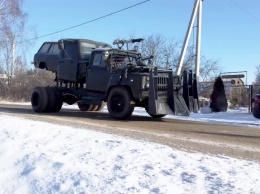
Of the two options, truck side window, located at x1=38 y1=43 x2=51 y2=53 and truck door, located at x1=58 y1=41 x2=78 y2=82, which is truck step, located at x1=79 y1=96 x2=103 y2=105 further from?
truck side window, located at x1=38 y1=43 x2=51 y2=53

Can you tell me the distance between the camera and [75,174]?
460 centimetres

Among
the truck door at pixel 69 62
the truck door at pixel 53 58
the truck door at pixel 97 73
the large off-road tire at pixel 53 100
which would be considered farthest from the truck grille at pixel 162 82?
the truck door at pixel 53 58

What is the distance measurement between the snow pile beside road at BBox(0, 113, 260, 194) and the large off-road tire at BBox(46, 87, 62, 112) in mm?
7336

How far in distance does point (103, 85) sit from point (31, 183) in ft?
24.9

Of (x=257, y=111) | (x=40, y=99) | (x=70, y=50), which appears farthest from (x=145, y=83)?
(x=40, y=99)

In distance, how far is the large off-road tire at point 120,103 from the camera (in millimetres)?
11156

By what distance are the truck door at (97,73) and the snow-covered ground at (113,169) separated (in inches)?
223

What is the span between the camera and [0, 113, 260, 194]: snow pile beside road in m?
4.03

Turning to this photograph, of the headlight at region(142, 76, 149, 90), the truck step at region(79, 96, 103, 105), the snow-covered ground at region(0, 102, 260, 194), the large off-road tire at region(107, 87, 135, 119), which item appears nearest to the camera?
the snow-covered ground at region(0, 102, 260, 194)

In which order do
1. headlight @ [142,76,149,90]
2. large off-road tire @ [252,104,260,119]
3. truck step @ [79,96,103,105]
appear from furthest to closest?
truck step @ [79,96,103,105] → large off-road tire @ [252,104,260,119] → headlight @ [142,76,149,90]

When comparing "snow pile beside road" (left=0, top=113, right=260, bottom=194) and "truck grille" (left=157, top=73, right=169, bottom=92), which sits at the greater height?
"truck grille" (left=157, top=73, right=169, bottom=92)

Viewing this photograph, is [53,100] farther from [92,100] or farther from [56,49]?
[56,49]

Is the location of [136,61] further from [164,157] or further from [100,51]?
[164,157]

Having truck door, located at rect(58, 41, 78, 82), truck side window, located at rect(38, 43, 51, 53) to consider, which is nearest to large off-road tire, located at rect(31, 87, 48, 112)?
truck door, located at rect(58, 41, 78, 82)
